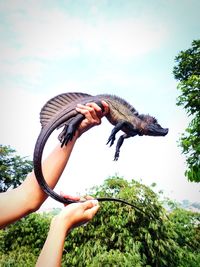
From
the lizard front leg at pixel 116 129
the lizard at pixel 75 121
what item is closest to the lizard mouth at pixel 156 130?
the lizard at pixel 75 121

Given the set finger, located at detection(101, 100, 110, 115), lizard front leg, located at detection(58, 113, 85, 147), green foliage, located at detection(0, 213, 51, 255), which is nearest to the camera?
lizard front leg, located at detection(58, 113, 85, 147)

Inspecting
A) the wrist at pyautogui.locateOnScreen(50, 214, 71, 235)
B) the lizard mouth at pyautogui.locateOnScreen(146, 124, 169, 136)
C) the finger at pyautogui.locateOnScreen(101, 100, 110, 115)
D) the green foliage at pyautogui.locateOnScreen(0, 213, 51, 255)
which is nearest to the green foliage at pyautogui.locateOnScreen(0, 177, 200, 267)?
the green foliage at pyautogui.locateOnScreen(0, 213, 51, 255)

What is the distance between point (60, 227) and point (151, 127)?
0.93m

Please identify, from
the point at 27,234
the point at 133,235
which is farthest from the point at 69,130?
the point at 27,234

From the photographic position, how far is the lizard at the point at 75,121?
1.51 metres

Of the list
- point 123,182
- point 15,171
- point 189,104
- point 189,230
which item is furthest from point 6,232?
point 15,171

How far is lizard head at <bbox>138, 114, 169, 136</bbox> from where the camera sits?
1.96 meters

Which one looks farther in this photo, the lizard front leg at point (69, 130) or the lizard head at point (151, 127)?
the lizard head at point (151, 127)

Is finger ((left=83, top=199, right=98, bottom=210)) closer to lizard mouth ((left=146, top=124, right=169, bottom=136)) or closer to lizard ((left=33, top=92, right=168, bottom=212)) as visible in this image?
lizard ((left=33, top=92, right=168, bottom=212))

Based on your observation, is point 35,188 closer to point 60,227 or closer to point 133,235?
point 60,227

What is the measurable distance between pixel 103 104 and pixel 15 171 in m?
15.6

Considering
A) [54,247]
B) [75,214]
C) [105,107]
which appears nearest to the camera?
[54,247]

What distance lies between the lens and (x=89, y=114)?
5.68 feet

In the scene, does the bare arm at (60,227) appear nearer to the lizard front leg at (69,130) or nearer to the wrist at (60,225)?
the wrist at (60,225)
